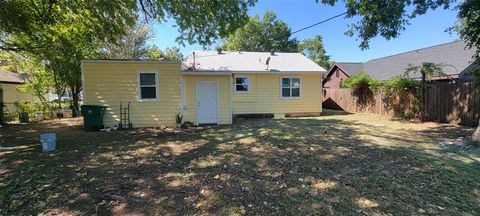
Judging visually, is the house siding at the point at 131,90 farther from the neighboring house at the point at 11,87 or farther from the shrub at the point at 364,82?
the neighboring house at the point at 11,87

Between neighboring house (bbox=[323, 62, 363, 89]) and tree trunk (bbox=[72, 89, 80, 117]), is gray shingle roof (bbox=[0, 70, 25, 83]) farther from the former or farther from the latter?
neighboring house (bbox=[323, 62, 363, 89])

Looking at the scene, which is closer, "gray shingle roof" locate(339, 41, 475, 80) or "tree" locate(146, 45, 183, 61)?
"gray shingle roof" locate(339, 41, 475, 80)

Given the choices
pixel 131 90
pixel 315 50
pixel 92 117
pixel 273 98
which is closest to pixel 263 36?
pixel 315 50

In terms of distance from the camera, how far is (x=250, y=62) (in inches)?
668

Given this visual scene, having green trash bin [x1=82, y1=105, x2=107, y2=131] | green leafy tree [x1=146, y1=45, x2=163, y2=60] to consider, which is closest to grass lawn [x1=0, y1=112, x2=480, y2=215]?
green trash bin [x1=82, y1=105, x2=107, y2=131]

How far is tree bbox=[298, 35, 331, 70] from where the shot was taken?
41062mm

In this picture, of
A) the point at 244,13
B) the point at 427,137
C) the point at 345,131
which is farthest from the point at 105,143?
the point at 427,137

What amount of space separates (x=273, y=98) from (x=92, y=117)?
30.0 feet

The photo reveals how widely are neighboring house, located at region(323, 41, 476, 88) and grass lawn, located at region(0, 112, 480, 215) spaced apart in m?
9.69

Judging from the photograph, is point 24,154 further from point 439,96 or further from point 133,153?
point 439,96

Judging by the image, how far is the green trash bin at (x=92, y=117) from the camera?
10711mm

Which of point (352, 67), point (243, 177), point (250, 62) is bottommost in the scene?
point (243, 177)

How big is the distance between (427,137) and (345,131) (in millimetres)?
2401

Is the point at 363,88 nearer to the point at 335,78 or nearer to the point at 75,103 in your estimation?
the point at 335,78
